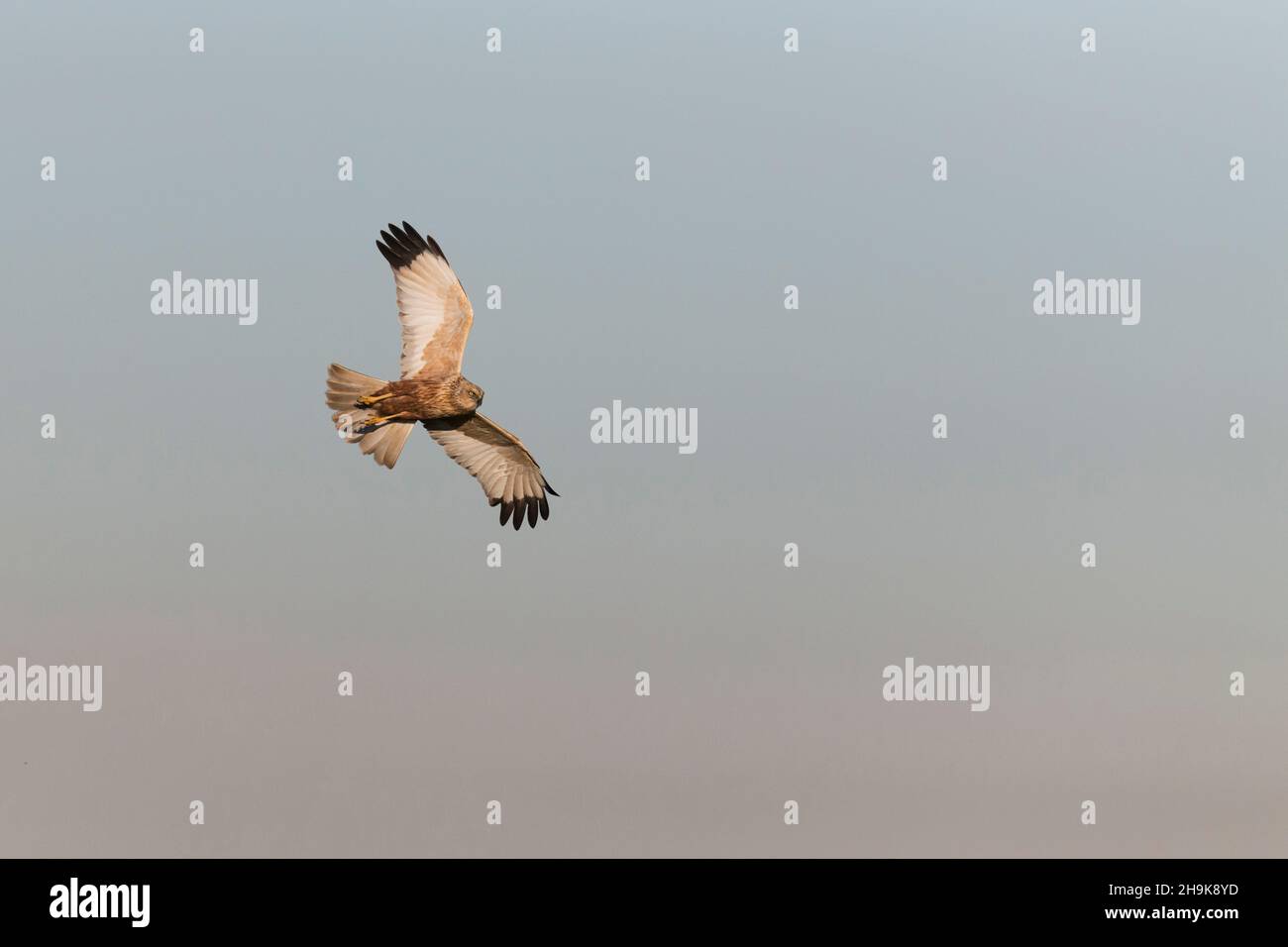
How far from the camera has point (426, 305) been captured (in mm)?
17797

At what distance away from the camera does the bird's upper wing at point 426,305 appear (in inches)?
687

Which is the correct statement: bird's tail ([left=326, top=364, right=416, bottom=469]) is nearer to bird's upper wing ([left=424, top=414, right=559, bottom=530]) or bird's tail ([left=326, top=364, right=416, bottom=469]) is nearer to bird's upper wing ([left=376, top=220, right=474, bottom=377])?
bird's upper wing ([left=376, top=220, right=474, bottom=377])

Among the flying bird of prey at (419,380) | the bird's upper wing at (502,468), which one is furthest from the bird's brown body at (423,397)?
the bird's upper wing at (502,468)

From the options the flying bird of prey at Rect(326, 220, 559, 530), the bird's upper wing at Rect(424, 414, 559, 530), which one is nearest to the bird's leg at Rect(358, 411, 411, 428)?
the flying bird of prey at Rect(326, 220, 559, 530)

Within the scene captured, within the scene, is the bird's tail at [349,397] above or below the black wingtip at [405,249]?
below

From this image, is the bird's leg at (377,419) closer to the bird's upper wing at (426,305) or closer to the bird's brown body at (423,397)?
the bird's brown body at (423,397)

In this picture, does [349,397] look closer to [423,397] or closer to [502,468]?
[423,397]

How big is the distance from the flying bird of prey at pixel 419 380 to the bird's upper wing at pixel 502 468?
0.05 m

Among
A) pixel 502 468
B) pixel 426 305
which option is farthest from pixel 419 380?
pixel 502 468
